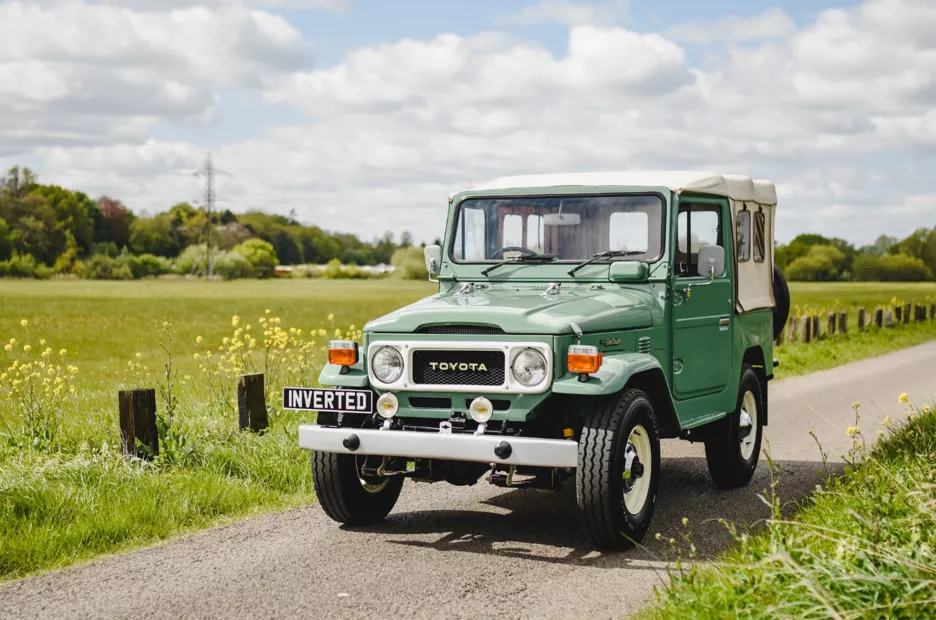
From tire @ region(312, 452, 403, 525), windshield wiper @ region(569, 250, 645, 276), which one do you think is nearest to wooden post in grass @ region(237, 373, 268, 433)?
tire @ region(312, 452, 403, 525)

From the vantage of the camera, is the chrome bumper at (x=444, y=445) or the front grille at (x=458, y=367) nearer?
the chrome bumper at (x=444, y=445)

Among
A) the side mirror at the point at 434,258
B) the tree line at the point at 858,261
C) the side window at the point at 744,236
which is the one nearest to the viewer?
the side mirror at the point at 434,258

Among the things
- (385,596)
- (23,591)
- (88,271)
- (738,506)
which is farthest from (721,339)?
(88,271)

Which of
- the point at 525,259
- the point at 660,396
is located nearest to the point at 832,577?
the point at 660,396

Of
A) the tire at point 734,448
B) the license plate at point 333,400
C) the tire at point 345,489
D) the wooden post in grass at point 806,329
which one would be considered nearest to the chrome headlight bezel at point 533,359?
the license plate at point 333,400

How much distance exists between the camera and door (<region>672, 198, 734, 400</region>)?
7551mm

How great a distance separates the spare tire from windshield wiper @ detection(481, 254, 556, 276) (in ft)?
10.1

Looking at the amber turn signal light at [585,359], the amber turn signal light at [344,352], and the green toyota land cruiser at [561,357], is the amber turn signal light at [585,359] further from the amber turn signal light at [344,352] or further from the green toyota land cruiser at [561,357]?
the amber turn signal light at [344,352]

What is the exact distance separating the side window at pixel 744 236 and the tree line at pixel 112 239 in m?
65.7

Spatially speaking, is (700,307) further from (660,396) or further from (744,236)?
(744,236)

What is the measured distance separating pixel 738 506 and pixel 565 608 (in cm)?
284

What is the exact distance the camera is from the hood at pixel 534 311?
634cm

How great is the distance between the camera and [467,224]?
8.03m

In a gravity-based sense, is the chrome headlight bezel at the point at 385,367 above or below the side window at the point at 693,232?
below
